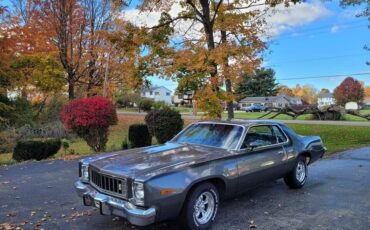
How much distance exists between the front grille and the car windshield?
1.84m

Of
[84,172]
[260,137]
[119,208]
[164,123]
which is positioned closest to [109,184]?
[119,208]

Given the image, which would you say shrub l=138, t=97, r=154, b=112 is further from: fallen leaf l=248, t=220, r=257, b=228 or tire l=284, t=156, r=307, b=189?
fallen leaf l=248, t=220, r=257, b=228

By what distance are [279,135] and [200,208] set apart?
2.71 metres

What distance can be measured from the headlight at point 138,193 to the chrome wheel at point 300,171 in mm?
3931

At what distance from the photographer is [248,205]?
240 inches

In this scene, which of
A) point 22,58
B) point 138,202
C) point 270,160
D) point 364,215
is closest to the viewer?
point 138,202

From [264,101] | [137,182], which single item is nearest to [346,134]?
[137,182]

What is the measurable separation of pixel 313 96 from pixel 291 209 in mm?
125222

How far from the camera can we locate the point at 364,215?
220 inches

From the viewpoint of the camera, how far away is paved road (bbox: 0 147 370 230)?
5207mm

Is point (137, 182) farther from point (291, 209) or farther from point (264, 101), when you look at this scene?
point (264, 101)

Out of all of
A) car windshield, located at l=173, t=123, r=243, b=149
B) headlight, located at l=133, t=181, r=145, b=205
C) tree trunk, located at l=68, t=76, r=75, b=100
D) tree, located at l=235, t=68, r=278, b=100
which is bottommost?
headlight, located at l=133, t=181, r=145, b=205

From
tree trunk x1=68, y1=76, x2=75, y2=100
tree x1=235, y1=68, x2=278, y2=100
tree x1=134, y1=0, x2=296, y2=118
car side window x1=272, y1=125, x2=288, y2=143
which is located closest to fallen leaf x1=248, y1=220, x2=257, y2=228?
car side window x1=272, y1=125, x2=288, y2=143

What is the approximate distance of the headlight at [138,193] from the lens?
A: 424 cm
